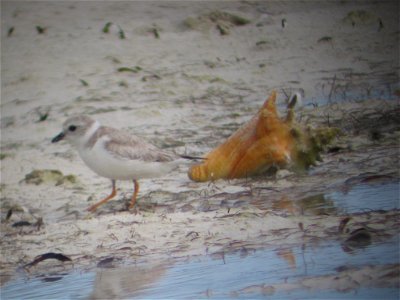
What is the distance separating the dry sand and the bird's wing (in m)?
0.40

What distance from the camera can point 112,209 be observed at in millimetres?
7457

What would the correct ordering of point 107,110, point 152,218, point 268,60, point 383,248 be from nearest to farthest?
point 383,248 < point 152,218 < point 107,110 < point 268,60

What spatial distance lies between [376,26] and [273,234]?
6594 mm

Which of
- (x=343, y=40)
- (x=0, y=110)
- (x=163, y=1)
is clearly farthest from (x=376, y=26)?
(x=0, y=110)

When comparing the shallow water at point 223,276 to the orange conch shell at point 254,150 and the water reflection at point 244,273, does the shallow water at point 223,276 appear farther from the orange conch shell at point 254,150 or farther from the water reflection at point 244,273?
the orange conch shell at point 254,150

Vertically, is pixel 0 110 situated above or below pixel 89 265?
above

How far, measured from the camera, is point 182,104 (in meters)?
10.0

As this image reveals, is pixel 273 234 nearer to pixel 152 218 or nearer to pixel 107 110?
pixel 152 218

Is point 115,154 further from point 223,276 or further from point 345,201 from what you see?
→ point 223,276

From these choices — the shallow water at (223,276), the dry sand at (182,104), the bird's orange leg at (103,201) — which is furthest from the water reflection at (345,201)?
the bird's orange leg at (103,201)

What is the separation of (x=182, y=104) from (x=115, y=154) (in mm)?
2871

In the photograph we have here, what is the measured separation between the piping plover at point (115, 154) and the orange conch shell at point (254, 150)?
0.37 m

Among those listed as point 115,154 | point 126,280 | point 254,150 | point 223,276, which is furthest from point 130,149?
point 223,276

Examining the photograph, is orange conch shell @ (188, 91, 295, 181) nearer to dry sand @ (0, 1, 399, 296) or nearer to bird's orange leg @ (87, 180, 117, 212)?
dry sand @ (0, 1, 399, 296)
